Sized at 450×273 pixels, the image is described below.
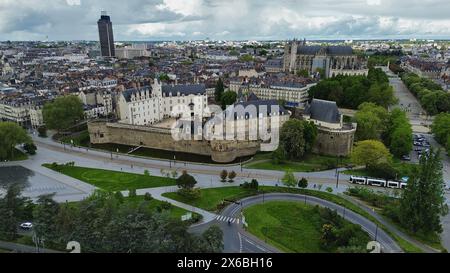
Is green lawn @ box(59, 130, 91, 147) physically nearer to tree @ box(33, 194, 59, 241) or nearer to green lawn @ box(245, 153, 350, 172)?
green lawn @ box(245, 153, 350, 172)

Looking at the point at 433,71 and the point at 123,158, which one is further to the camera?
the point at 433,71

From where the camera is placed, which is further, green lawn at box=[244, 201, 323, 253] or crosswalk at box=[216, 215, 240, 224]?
crosswalk at box=[216, 215, 240, 224]

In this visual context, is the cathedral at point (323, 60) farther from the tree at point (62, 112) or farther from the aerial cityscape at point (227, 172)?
the tree at point (62, 112)

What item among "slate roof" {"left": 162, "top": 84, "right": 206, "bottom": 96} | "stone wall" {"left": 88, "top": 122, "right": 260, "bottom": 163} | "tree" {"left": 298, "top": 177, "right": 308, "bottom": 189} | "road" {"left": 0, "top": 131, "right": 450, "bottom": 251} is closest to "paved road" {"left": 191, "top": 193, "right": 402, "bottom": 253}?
"tree" {"left": 298, "top": 177, "right": 308, "bottom": 189}
